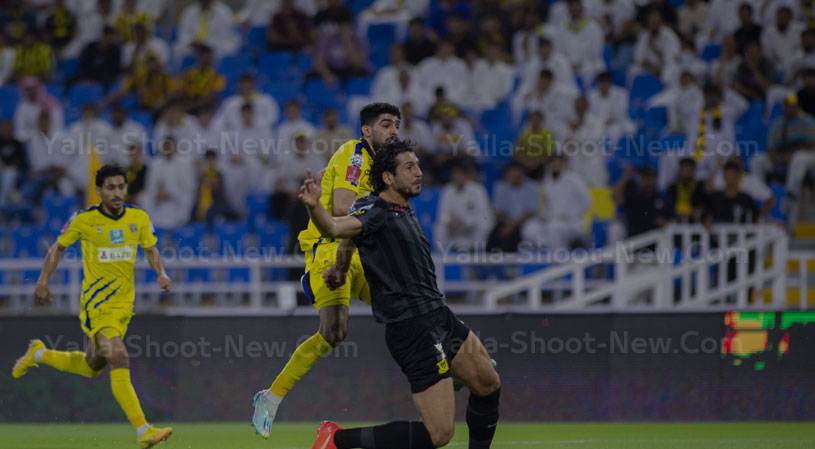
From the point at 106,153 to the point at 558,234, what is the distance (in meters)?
6.04

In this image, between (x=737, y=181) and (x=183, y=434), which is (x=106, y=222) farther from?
(x=737, y=181)

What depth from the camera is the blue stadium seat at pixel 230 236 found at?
494 inches

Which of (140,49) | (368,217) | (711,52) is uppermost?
(140,49)

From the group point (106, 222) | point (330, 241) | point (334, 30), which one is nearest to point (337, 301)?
point (330, 241)

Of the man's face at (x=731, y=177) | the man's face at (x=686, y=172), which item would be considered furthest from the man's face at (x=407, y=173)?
the man's face at (x=686, y=172)

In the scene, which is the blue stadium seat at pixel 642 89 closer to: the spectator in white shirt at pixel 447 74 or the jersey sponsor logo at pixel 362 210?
the spectator in white shirt at pixel 447 74

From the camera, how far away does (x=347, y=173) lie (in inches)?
262

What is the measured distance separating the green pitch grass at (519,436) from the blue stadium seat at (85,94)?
8.06m

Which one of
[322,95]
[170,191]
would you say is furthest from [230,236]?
[322,95]

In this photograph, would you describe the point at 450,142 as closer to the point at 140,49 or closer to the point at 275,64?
the point at 275,64

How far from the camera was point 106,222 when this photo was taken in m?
7.78

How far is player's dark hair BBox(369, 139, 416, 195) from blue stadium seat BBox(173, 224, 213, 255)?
700 centimetres

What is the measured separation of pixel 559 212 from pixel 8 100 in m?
8.85

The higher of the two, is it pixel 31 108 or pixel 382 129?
pixel 31 108
